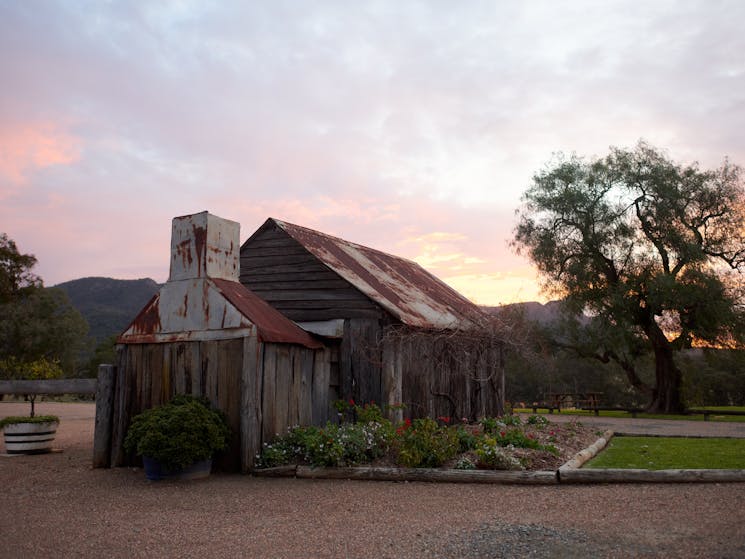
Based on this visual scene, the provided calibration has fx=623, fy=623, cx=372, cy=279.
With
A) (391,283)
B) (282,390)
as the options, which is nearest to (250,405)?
(282,390)

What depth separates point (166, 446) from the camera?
30.2ft

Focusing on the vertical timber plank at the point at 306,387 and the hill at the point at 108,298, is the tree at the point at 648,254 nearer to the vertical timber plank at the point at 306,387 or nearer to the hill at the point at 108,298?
the vertical timber plank at the point at 306,387

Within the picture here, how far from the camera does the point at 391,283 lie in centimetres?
1598

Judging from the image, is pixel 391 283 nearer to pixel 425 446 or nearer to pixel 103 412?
pixel 425 446

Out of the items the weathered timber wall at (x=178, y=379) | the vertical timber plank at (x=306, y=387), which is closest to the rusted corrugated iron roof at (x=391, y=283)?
the vertical timber plank at (x=306, y=387)

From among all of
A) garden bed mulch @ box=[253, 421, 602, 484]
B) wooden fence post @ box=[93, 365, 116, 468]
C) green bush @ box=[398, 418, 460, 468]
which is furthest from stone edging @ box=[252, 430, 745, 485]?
wooden fence post @ box=[93, 365, 116, 468]

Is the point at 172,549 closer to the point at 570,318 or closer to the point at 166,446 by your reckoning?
the point at 166,446

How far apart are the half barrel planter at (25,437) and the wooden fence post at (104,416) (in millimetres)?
2294

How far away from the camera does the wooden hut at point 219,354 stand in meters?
10.4

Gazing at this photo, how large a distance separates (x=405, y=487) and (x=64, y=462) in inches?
284

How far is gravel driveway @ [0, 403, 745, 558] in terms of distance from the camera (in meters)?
5.66

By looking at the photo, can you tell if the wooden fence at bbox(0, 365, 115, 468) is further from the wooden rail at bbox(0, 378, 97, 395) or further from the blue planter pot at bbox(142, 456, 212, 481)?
the blue planter pot at bbox(142, 456, 212, 481)

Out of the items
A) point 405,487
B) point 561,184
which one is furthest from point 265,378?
point 561,184

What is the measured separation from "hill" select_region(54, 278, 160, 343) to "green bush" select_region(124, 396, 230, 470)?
90.6m
